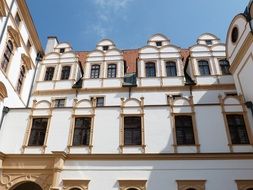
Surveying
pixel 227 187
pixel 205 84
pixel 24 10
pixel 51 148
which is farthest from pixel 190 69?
pixel 24 10

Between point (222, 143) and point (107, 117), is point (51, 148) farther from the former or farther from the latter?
point (222, 143)

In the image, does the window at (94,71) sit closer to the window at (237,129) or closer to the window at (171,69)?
the window at (171,69)

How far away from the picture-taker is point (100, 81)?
2136 cm

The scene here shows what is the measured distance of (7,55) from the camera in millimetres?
18797

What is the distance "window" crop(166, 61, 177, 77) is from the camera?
70.4ft

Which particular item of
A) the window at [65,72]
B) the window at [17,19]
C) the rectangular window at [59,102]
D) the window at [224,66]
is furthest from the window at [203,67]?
the window at [17,19]

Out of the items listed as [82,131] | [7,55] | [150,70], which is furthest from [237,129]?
[7,55]

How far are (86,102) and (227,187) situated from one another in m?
10.1

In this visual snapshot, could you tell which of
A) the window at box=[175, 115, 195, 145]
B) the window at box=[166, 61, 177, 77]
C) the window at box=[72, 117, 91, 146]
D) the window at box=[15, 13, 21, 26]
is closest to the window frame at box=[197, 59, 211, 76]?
the window at box=[166, 61, 177, 77]

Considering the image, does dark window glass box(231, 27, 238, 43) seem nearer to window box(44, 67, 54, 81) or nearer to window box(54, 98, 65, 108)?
window box(54, 98, 65, 108)

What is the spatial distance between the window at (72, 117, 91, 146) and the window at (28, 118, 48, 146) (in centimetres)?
206

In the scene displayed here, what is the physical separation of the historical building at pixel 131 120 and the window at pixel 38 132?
71 millimetres

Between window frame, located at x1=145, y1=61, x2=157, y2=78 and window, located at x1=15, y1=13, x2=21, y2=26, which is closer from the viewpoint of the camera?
window, located at x1=15, y1=13, x2=21, y2=26

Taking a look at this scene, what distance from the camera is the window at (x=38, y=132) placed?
16.7m
